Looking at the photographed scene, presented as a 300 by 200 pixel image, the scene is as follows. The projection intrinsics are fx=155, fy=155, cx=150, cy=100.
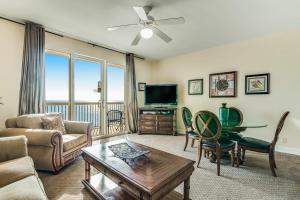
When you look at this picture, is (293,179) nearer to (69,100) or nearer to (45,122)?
(45,122)

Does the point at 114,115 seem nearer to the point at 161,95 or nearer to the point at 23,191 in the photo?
the point at 161,95

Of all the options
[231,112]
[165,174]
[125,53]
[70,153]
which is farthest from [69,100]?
[231,112]

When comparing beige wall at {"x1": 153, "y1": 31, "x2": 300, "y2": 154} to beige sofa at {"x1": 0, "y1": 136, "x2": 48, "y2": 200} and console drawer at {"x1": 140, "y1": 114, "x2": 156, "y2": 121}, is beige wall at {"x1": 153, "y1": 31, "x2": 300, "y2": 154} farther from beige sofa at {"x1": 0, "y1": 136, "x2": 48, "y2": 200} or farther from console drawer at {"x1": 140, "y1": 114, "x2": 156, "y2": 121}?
beige sofa at {"x1": 0, "y1": 136, "x2": 48, "y2": 200}

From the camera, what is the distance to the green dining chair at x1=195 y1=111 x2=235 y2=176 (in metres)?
2.40

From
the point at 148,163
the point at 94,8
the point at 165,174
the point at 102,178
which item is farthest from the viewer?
the point at 94,8

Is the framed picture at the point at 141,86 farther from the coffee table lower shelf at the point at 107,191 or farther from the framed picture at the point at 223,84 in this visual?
the coffee table lower shelf at the point at 107,191

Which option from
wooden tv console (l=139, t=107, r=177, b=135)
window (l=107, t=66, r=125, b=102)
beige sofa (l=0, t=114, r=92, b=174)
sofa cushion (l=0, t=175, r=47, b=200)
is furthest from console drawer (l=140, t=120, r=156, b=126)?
sofa cushion (l=0, t=175, r=47, b=200)

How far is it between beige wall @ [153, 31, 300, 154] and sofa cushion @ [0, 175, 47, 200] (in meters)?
4.19

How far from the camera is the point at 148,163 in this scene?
1577mm

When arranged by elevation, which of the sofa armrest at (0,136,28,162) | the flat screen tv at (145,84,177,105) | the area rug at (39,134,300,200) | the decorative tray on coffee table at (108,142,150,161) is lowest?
the area rug at (39,134,300,200)

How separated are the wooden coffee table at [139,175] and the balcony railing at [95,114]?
7.86 ft

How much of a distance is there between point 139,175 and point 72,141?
1768mm

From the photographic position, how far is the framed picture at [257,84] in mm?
3514

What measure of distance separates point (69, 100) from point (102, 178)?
2.51m
